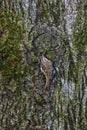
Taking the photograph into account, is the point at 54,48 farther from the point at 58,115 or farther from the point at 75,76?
the point at 58,115

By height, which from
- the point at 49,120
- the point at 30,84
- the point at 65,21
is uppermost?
the point at 65,21

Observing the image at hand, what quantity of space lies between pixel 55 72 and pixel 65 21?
19 centimetres

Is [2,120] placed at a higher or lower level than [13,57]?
lower

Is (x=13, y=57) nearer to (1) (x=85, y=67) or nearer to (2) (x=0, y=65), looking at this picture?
(2) (x=0, y=65)

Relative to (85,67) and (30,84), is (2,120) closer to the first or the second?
(30,84)

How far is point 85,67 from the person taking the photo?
1095 millimetres

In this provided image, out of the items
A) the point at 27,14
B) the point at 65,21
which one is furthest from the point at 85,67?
the point at 27,14

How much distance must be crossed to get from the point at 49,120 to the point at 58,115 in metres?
0.04

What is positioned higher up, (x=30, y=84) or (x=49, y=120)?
(x=30, y=84)

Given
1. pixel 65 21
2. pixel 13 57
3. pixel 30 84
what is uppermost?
pixel 65 21

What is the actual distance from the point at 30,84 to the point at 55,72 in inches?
4.0

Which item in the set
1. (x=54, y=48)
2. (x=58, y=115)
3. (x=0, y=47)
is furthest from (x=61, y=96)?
(x=0, y=47)

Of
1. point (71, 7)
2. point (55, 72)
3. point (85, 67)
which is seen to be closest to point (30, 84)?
point (55, 72)

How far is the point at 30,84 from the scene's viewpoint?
1086mm
